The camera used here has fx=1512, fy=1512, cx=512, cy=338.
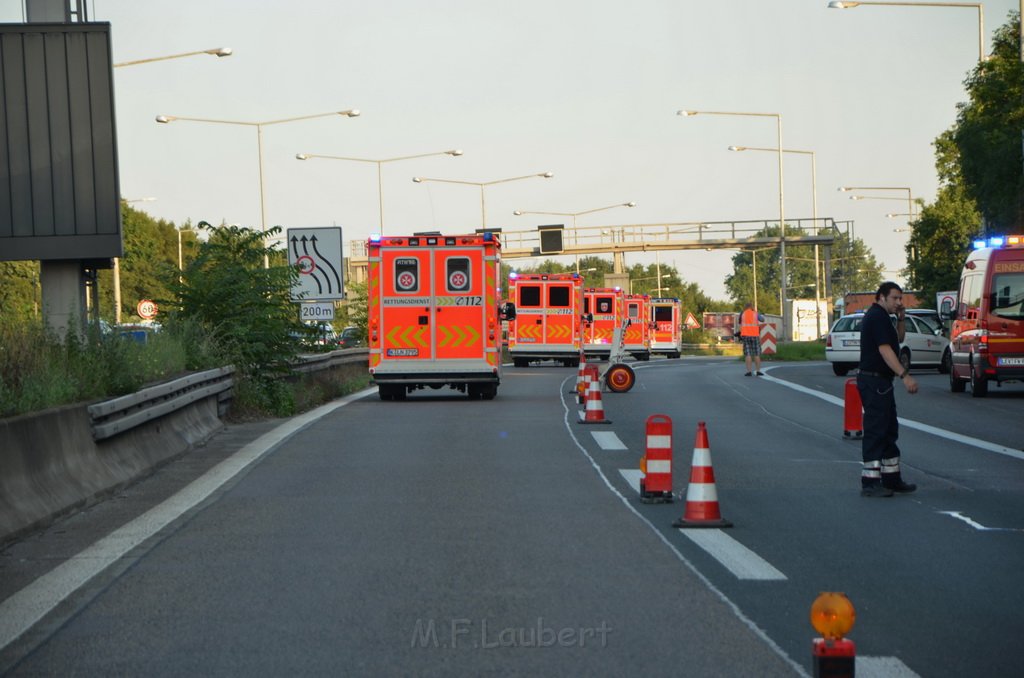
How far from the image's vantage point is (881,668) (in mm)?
5988

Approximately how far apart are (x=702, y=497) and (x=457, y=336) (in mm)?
15924

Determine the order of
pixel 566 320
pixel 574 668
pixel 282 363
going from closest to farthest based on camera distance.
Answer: pixel 574 668
pixel 282 363
pixel 566 320

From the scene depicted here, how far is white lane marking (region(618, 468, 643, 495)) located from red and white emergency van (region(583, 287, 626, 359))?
38.8 meters

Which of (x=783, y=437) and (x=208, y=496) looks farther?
(x=783, y=437)

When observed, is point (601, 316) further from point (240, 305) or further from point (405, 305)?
point (240, 305)

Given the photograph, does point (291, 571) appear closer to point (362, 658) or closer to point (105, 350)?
→ point (362, 658)

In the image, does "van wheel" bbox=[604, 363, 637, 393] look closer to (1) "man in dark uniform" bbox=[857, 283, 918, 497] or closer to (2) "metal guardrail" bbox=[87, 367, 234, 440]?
(2) "metal guardrail" bbox=[87, 367, 234, 440]

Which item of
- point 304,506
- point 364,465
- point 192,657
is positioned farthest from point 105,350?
point 192,657

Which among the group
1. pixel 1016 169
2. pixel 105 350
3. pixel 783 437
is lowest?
pixel 783 437

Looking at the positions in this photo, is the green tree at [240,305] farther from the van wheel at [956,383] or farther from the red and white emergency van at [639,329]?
the red and white emergency van at [639,329]

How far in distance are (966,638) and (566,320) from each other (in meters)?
37.2

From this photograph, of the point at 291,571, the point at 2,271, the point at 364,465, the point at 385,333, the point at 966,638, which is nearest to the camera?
the point at 966,638

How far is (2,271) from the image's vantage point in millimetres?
53750

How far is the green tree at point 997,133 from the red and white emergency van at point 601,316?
1264cm
